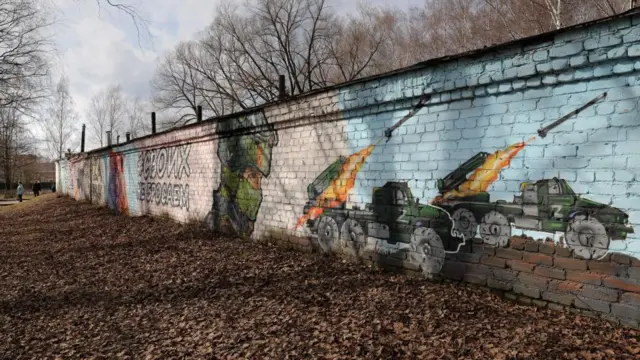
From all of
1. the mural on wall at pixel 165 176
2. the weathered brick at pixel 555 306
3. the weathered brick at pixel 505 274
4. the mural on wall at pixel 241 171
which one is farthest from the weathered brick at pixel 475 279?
the mural on wall at pixel 165 176

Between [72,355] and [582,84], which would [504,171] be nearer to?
[582,84]

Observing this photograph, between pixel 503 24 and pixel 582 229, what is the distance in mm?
17271

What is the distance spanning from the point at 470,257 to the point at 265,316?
2216 millimetres

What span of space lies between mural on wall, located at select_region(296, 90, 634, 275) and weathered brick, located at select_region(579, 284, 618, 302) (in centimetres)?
26

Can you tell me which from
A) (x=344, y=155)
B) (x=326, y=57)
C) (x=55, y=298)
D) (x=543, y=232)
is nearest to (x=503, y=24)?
(x=326, y=57)

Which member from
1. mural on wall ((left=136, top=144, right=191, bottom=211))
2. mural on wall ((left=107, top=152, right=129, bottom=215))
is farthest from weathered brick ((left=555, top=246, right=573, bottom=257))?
mural on wall ((left=107, top=152, right=129, bottom=215))

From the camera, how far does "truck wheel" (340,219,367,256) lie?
5.52m

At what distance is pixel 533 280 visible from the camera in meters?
3.74

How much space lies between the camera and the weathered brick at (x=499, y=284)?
154 inches

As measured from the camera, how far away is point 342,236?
19.0ft

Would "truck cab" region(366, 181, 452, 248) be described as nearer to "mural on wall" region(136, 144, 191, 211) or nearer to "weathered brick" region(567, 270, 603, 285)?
"weathered brick" region(567, 270, 603, 285)

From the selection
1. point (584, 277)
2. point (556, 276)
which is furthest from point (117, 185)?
point (584, 277)

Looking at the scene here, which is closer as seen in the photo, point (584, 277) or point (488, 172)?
point (584, 277)

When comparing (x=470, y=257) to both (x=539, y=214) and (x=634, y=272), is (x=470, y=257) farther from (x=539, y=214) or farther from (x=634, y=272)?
(x=634, y=272)
